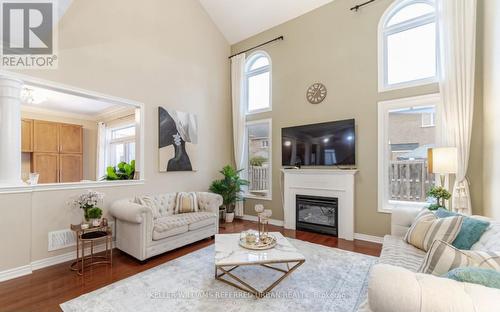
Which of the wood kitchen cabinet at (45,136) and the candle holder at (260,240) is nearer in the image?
the candle holder at (260,240)

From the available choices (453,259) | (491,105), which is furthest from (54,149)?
(491,105)

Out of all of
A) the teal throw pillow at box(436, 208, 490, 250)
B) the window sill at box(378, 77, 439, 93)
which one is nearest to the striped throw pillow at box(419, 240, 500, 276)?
the teal throw pillow at box(436, 208, 490, 250)

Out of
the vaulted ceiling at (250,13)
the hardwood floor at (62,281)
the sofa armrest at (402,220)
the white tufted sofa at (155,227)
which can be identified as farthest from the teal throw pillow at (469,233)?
the vaulted ceiling at (250,13)

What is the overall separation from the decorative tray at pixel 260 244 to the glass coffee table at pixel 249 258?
1.4 inches

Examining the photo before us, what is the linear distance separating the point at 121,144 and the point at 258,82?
4.15 m

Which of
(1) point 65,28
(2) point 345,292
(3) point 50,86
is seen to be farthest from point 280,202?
(1) point 65,28

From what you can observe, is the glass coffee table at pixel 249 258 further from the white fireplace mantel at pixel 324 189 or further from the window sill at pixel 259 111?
the window sill at pixel 259 111

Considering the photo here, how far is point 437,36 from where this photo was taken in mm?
3410

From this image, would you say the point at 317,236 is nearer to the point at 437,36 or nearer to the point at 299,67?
the point at 299,67

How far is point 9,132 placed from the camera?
8.89ft

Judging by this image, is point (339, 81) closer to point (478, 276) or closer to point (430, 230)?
point (430, 230)

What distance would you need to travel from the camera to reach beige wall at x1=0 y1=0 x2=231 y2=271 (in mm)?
2863

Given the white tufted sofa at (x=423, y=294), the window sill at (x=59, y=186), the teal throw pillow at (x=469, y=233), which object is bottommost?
the teal throw pillow at (x=469, y=233)

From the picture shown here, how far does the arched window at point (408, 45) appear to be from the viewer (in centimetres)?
353
